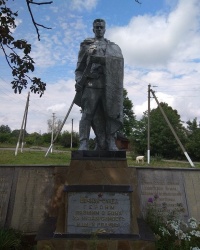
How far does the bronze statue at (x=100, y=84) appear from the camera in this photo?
5.50m

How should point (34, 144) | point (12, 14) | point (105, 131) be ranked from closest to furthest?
point (12, 14), point (105, 131), point (34, 144)

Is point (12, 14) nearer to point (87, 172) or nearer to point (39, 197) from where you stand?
point (87, 172)

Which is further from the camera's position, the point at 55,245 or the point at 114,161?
the point at 114,161

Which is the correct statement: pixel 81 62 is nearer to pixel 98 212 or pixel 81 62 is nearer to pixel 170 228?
pixel 98 212

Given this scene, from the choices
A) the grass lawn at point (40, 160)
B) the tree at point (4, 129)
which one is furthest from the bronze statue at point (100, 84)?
the tree at point (4, 129)

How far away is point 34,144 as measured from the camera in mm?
55688

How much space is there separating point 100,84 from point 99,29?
996 mm

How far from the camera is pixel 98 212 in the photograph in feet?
15.6

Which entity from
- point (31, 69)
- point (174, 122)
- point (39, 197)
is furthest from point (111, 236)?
point (174, 122)

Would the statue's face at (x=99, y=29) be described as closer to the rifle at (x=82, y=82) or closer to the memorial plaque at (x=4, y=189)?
the rifle at (x=82, y=82)

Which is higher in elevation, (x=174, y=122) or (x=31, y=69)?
(x=174, y=122)

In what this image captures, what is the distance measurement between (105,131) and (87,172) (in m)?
1.12

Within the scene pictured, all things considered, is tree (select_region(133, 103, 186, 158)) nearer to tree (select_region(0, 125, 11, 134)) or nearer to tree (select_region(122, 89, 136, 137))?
tree (select_region(122, 89, 136, 137))

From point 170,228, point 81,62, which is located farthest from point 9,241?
point 81,62
